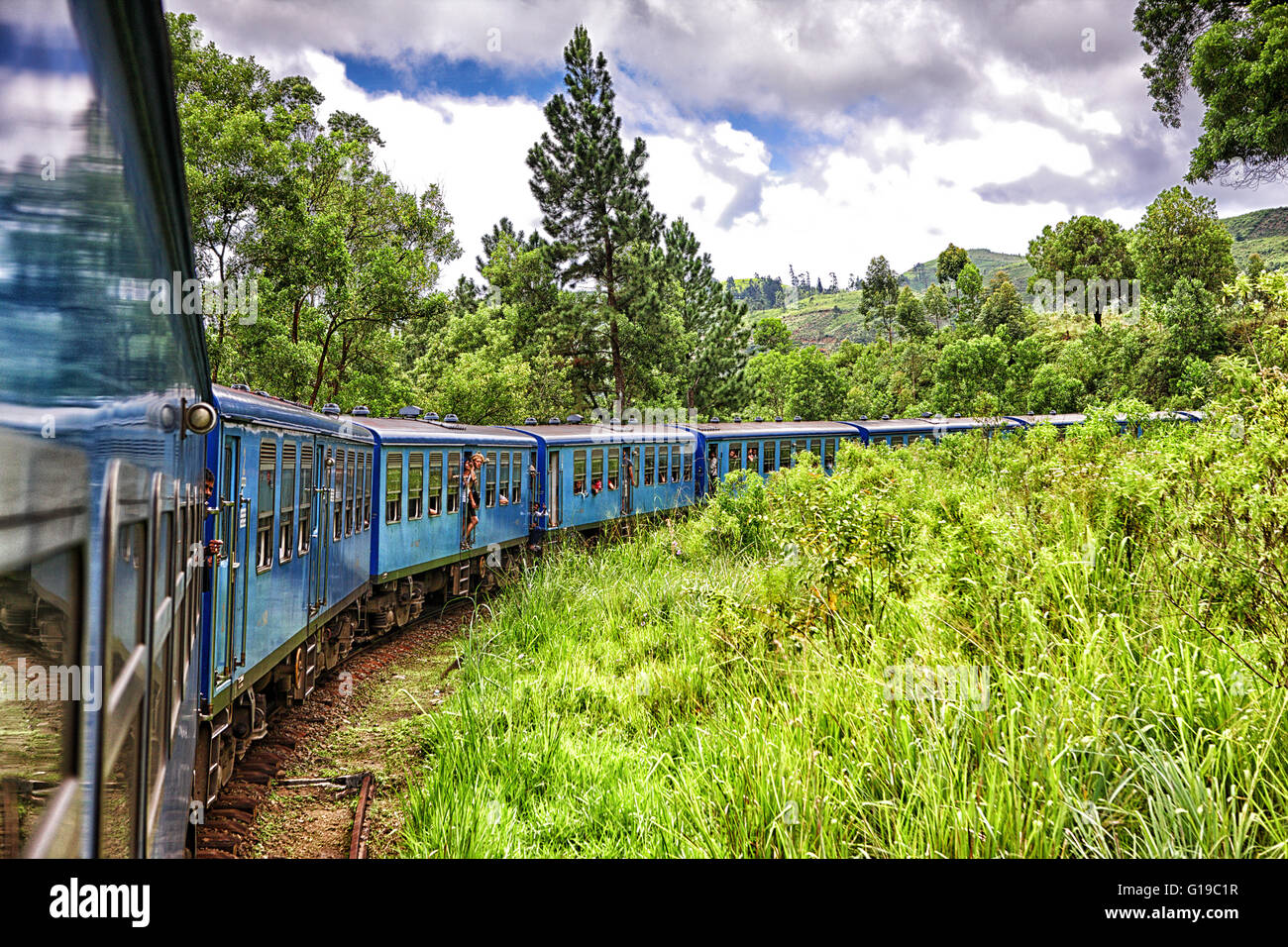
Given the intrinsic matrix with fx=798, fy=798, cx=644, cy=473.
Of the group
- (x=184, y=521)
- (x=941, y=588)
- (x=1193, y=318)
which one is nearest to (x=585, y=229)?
(x=1193, y=318)

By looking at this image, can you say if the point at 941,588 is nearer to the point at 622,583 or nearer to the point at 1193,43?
the point at 622,583

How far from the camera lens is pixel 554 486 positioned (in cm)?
1507

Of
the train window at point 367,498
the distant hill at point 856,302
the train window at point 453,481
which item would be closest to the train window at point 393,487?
the train window at point 367,498

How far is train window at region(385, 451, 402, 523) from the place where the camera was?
394 inches

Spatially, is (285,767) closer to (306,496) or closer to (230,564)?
(230,564)

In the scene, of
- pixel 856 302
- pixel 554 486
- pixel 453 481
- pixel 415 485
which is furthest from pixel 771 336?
pixel 856 302

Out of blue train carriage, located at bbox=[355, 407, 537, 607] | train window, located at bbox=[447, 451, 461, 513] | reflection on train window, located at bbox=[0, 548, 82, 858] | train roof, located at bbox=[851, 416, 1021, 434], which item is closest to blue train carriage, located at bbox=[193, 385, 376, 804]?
blue train carriage, located at bbox=[355, 407, 537, 607]

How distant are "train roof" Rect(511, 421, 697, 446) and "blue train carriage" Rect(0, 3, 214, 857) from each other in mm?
12842

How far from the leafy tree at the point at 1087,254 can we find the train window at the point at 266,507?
2461 inches

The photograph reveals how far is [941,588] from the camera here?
5891mm

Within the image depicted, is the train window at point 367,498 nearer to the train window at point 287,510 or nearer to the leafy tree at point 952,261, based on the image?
the train window at point 287,510

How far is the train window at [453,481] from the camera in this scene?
11.6 m

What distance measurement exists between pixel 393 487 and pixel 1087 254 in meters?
67.9

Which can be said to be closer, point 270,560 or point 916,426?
point 270,560
